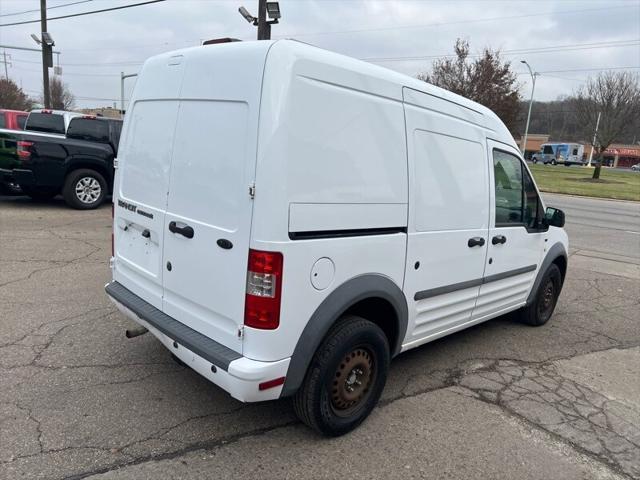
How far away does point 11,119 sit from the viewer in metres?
13.5

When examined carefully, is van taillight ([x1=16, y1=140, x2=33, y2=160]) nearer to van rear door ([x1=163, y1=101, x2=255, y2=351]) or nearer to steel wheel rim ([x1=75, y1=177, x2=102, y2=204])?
steel wheel rim ([x1=75, y1=177, x2=102, y2=204])

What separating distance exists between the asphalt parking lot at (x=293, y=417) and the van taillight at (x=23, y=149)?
194 inches

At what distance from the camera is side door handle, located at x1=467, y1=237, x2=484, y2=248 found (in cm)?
381

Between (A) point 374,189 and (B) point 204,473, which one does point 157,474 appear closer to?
(B) point 204,473

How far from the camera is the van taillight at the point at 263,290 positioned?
249cm

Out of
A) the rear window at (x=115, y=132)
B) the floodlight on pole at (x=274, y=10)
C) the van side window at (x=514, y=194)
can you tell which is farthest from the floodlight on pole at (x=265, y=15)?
the van side window at (x=514, y=194)

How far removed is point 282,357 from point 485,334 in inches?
120

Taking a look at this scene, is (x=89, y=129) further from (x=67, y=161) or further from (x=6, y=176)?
(x=6, y=176)

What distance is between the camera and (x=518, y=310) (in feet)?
17.5

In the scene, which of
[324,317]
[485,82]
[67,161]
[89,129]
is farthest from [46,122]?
[485,82]

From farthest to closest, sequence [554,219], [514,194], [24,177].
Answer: [24,177], [554,219], [514,194]

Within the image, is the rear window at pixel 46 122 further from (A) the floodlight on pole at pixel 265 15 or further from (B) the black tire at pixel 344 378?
(B) the black tire at pixel 344 378

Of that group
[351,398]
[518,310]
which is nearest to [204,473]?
[351,398]

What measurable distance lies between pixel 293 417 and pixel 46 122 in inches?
420
